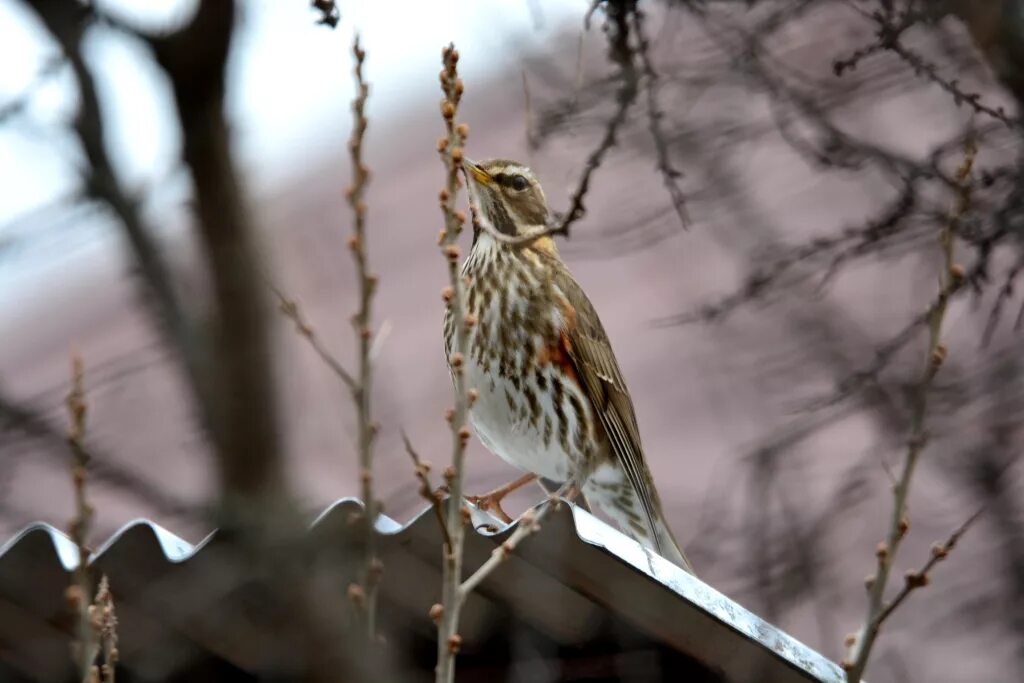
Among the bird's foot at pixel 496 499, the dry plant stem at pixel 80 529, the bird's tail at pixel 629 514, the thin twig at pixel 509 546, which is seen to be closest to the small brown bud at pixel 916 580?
the thin twig at pixel 509 546

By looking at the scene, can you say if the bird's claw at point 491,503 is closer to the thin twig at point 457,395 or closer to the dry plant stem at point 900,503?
the thin twig at point 457,395

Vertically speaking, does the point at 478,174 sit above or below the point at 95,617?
above

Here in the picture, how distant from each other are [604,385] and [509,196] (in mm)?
823

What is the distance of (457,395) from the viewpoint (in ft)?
8.38

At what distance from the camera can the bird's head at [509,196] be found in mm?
5098

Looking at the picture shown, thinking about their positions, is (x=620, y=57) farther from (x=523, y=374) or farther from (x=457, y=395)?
(x=457, y=395)

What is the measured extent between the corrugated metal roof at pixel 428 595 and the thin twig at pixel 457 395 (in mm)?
359

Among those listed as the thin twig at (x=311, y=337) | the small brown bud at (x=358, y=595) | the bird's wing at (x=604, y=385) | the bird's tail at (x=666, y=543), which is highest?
the bird's wing at (x=604, y=385)

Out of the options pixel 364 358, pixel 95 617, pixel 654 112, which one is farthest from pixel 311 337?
pixel 654 112

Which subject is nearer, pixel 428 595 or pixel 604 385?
pixel 428 595

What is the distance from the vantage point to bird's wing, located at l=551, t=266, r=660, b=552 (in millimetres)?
4656

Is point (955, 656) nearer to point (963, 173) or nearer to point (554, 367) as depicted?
point (554, 367)

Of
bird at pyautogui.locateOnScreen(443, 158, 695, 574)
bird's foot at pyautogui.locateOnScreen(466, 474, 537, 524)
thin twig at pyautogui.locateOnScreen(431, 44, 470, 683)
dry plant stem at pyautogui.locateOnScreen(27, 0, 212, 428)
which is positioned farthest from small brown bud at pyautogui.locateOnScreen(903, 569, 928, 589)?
dry plant stem at pyautogui.locateOnScreen(27, 0, 212, 428)

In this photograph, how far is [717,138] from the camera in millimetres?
4910
